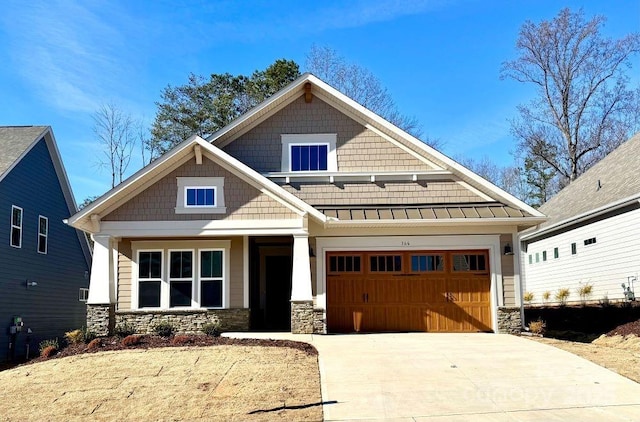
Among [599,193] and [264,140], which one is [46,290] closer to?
[264,140]

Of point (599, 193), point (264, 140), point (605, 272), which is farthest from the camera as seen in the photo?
point (599, 193)

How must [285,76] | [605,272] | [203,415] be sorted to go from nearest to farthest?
[203,415] → [605,272] → [285,76]

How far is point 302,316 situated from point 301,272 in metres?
1.04

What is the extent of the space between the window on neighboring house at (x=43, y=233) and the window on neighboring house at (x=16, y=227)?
5.33 ft

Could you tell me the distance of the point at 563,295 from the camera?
19844 millimetres

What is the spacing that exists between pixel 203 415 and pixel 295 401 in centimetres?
131

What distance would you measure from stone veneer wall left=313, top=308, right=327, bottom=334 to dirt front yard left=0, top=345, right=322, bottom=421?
9.13 ft

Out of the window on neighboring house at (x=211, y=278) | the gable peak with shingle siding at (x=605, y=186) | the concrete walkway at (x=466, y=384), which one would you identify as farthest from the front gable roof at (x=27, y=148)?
the gable peak with shingle siding at (x=605, y=186)

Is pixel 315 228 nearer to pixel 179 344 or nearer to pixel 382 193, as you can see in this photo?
pixel 382 193

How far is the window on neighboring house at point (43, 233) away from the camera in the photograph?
21078mm

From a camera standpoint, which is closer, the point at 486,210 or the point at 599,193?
the point at 486,210

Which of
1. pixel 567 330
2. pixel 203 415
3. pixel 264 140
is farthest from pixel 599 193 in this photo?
pixel 203 415

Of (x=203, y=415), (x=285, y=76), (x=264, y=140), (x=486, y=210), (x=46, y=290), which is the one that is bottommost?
(x=203, y=415)

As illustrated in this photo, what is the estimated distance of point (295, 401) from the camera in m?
8.59
